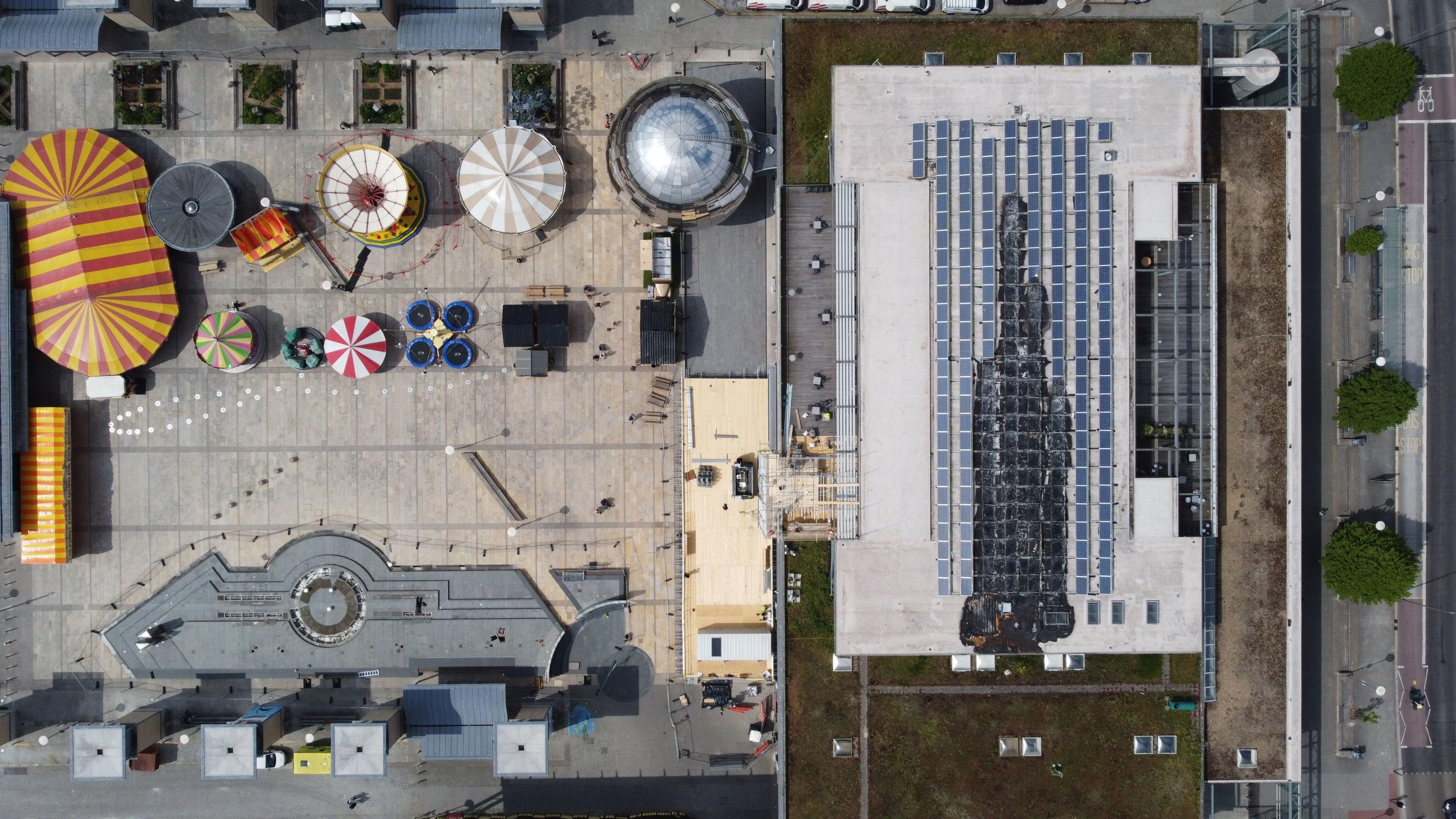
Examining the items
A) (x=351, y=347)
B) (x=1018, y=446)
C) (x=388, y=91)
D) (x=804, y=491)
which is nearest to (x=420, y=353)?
(x=351, y=347)

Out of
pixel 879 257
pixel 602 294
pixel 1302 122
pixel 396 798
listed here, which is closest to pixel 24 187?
pixel 602 294

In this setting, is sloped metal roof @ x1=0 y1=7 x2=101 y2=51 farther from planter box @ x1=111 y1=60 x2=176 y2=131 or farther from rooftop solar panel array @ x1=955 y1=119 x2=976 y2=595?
rooftop solar panel array @ x1=955 y1=119 x2=976 y2=595

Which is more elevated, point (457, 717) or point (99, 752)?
point (457, 717)

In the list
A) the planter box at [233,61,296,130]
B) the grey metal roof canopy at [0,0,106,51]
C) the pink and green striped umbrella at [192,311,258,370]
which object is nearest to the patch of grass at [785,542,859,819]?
the pink and green striped umbrella at [192,311,258,370]

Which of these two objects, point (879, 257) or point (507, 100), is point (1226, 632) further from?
point (507, 100)

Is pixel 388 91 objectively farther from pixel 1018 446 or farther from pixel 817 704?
pixel 817 704

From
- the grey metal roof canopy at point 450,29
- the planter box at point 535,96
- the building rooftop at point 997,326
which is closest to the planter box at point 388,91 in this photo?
the grey metal roof canopy at point 450,29
